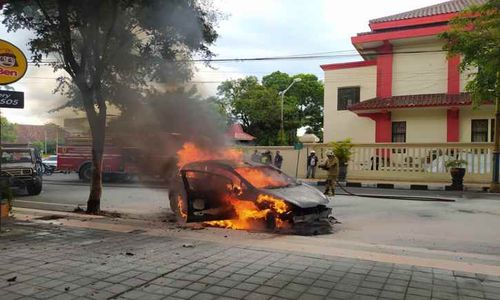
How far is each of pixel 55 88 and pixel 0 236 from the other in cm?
521

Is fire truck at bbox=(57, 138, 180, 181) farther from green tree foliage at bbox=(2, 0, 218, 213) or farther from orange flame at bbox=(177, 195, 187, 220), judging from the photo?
orange flame at bbox=(177, 195, 187, 220)

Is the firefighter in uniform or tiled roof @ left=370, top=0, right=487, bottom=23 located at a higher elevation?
tiled roof @ left=370, top=0, right=487, bottom=23

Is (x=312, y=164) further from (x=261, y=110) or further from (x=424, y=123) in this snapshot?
(x=261, y=110)

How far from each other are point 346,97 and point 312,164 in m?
5.66

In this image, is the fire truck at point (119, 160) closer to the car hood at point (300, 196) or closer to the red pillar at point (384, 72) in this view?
the car hood at point (300, 196)

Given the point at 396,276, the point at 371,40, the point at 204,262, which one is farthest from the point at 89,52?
the point at 371,40

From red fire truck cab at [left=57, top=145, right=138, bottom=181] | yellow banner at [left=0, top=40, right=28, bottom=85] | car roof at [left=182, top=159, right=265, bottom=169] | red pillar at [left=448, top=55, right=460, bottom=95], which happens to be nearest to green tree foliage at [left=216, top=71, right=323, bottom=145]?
red fire truck cab at [left=57, top=145, right=138, bottom=181]

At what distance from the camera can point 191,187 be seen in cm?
888

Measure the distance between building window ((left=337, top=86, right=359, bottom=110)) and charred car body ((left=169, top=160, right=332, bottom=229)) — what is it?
17632 millimetres

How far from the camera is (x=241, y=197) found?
8.55 metres

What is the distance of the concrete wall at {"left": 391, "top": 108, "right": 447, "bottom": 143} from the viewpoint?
23.4 m

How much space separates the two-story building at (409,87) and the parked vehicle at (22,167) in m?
15.2

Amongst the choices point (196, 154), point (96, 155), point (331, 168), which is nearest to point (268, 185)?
point (196, 154)

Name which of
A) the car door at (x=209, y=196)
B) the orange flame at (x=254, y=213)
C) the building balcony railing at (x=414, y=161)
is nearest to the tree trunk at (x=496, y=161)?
the building balcony railing at (x=414, y=161)
